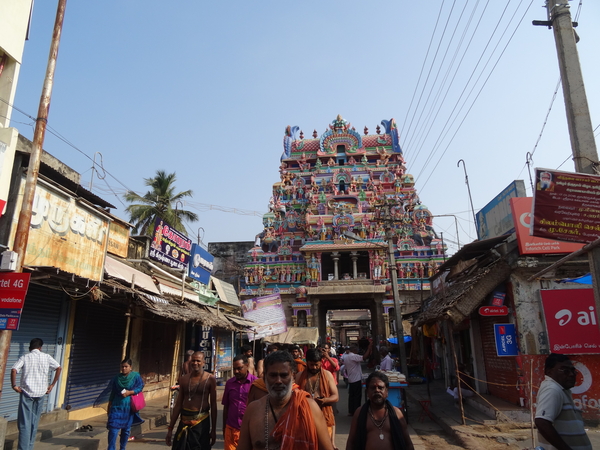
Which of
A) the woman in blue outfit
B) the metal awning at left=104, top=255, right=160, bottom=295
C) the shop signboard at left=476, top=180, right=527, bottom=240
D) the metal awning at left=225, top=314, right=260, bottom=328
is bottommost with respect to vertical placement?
the woman in blue outfit

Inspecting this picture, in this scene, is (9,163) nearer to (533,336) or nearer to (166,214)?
(533,336)

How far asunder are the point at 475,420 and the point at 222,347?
1291cm

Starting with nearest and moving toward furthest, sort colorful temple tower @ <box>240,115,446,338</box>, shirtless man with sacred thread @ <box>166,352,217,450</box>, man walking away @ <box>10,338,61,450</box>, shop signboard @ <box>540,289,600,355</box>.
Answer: shirtless man with sacred thread @ <box>166,352,217,450</box> < man walking away @ <box>10,338,61,450</box> < shop signboard @ <box>540,289,600,355</box> < colorful temple tower @ <box>240,115,446,338</box>

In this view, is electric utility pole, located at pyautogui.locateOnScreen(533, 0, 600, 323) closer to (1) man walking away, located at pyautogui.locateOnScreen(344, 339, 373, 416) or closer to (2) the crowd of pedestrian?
(2) the crowd of pedestrian

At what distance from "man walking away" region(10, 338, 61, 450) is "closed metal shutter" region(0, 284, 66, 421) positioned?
1.79m

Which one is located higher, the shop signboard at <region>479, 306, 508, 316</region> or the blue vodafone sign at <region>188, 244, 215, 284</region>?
the blue vodafone sign at <region>188, 244, 215, 284</region>

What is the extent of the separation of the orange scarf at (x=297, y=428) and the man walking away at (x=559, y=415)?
2.02 m

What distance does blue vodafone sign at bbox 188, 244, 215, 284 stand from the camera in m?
15.9

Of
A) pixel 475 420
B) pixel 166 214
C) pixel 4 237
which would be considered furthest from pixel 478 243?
pixel 166 214

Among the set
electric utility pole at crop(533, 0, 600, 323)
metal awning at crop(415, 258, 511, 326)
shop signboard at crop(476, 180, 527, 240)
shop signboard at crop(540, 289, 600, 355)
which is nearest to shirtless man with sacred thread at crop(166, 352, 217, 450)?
metal awning at crop(415, 258, 511, 326)

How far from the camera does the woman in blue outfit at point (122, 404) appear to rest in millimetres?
6066

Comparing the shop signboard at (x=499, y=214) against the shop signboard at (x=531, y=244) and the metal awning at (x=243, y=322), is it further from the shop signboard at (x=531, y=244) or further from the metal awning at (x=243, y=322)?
the metal awning at (x=243, y=322)

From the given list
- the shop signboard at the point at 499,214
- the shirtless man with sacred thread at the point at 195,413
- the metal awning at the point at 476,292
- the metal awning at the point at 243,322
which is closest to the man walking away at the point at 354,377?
the metal awning at the point at 476,292

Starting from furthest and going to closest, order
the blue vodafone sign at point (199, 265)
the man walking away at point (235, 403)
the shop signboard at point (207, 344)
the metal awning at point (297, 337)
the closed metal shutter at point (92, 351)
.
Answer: the metal awning at point (297, 337) < the shop signboard at point (207, 344) < the blue vodafone sign at point (199, 265) < the closed metal shutter at point (92, 351) < the man walking away at point (235, 403)
